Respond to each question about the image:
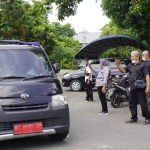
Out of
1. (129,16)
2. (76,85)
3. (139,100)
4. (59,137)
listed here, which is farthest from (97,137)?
(76,85)

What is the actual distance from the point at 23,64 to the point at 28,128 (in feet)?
4.65

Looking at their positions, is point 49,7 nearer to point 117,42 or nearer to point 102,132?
point 117,42

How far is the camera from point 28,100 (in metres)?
5.71

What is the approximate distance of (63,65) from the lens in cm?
4916

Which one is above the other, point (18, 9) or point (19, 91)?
point (18, 9)

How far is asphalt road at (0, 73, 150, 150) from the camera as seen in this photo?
20.3ft

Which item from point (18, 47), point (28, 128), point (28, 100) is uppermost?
point (18, 47)

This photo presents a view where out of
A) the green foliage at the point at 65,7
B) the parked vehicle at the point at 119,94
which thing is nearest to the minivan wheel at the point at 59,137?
the parked vehicle at the point at 119,94

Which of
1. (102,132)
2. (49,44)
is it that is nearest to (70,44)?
(49,44)

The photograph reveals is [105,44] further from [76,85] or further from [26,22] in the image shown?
[26,22]

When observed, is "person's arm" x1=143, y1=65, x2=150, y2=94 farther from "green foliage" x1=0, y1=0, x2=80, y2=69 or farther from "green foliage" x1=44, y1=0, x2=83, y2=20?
"green foliage" x1=0, y1=0, x2=80, y2=69

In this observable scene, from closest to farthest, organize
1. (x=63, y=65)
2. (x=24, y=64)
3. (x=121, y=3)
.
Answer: (x=24, y=64) < (x=121, y=3) < (x=63, y=65)

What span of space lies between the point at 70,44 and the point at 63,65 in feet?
34.6

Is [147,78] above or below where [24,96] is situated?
above
